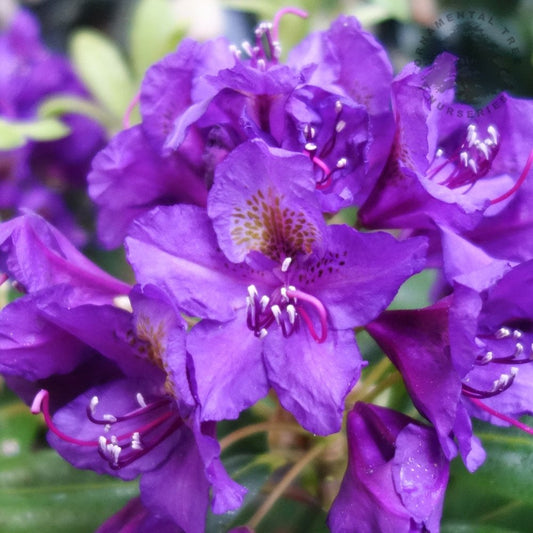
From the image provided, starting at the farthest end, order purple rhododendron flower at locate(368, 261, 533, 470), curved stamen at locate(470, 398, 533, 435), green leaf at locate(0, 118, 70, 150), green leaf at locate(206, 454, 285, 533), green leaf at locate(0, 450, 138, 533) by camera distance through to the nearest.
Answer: green leaf at locate(0, 118, 70, 150), green leaf at locate(0, 450, 138, 533), green leaf at locate(206, 454, 285, 533), curved stamen at locate(470, 398, 533, 435), purple rhododendron flower at locate(368, 261, 533, 470)

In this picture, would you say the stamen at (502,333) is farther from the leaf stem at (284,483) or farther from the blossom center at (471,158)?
the leaf stem at (284,483)

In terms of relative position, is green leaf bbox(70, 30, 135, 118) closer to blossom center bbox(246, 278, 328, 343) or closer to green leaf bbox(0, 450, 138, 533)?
green leaf bbox(0, 450, 138, 533)

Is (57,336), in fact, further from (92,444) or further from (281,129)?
(281,129)

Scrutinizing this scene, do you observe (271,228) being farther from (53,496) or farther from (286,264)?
(53,496)

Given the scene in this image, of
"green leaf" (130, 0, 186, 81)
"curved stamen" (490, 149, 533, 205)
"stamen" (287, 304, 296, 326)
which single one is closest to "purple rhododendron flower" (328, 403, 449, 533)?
"stamen" (287, 304, 296, 326)

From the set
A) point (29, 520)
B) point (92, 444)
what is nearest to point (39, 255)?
point (92, 444)

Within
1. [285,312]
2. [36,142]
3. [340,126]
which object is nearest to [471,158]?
[340,126]

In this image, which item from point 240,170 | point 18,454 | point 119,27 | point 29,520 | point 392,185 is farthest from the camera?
point 119,27
